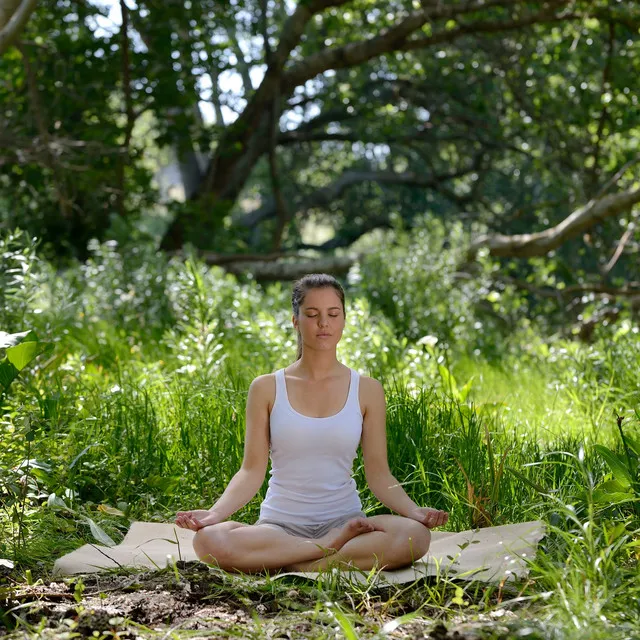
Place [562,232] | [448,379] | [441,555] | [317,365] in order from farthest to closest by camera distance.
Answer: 1. [562,232]
2. [448,379]
3. [317,365]
4. [441,555]

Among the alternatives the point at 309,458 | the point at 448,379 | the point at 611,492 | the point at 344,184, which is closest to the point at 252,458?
the point at 309,458

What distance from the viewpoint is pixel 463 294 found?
882 cm

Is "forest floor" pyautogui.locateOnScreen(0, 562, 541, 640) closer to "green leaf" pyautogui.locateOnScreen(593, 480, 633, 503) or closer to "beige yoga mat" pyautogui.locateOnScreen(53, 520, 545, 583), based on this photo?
"beige yoga mat" pyautogui.locateOnScreen(53, 520, 545, 583)

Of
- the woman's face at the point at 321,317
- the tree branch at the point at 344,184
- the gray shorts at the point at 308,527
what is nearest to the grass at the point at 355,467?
the gray shorts at the point at 308,527

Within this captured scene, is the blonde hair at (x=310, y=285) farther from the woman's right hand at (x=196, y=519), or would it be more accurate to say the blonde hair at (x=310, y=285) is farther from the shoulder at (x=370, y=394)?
the woman's right hand at (x=196, y=519)

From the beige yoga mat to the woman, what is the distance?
14cm

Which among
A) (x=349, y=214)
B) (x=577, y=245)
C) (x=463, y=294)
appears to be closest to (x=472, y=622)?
(x=463, y=294)

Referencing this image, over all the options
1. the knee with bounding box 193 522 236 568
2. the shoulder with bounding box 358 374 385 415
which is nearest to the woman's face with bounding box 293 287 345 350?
the shoulder with bounding box 358 374 385 415

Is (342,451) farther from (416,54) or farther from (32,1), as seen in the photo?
(416,54)

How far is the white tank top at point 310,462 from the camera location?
11.7ft

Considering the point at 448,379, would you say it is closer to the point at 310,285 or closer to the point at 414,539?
the point at 310,285

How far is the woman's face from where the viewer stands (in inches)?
142

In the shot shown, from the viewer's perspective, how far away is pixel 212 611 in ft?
9.64

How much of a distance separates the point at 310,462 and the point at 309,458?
0.02 meters
